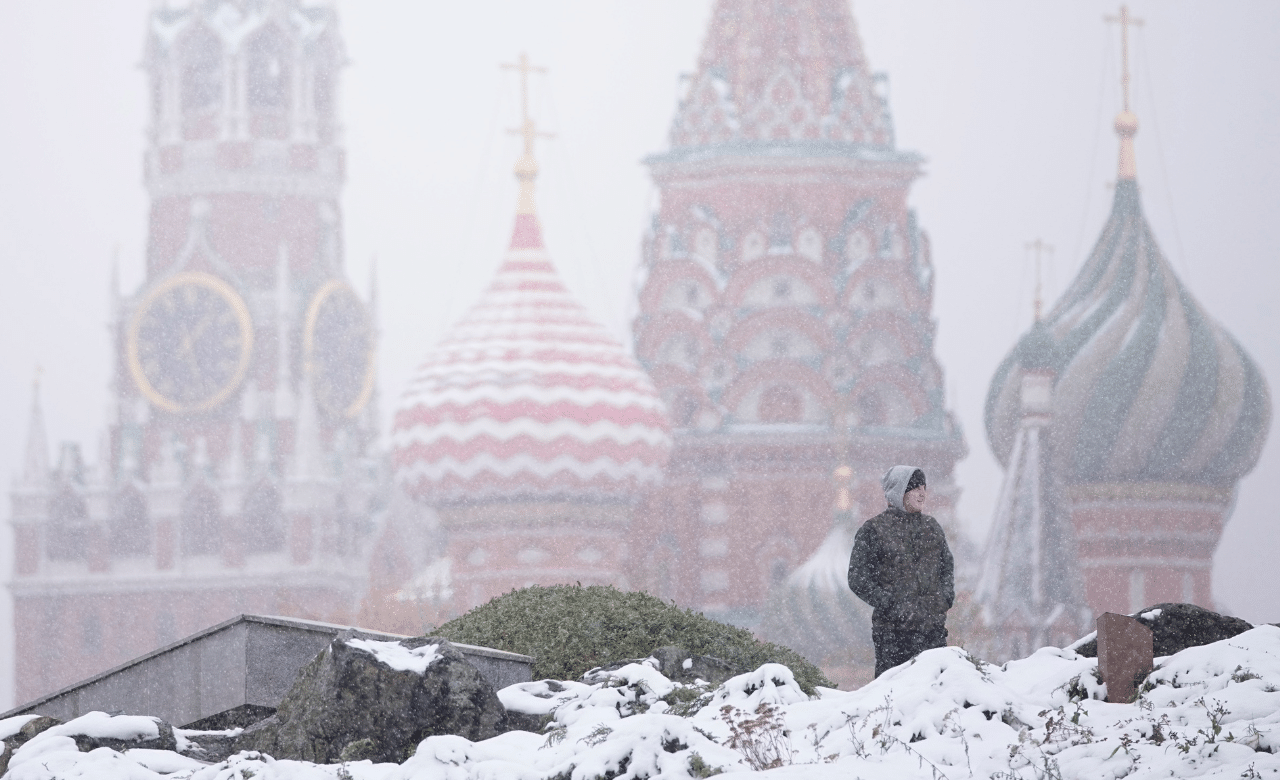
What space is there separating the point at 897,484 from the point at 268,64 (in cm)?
5608

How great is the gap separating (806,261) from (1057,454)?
242 inches

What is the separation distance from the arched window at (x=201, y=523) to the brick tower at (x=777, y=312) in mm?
17461

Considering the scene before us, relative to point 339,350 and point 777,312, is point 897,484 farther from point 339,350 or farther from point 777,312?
point 339,350

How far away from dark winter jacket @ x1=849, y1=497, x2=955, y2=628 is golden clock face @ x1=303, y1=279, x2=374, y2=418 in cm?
5418

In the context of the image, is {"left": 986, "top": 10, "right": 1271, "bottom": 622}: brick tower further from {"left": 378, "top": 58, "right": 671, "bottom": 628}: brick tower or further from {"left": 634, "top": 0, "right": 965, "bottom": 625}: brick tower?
{"left": 378, "top": 58, "right": 671, "bottom": 628}: brick tower

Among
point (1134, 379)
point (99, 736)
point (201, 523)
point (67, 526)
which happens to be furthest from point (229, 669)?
point (67, 526)

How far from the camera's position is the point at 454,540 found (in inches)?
1725

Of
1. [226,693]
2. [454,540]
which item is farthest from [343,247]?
[226,693]

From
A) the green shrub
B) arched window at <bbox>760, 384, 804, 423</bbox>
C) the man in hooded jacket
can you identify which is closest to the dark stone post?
the man in hooded jacket

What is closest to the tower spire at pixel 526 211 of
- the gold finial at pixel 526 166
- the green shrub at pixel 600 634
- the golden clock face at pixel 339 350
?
the gold finial at pixel 526 166

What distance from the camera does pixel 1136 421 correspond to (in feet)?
152

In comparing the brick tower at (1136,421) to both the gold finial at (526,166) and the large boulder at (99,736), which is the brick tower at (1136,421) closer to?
the gold finial at (526,166)

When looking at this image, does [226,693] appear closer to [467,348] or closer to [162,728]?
[162,728]

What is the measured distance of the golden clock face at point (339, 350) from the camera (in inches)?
2520
